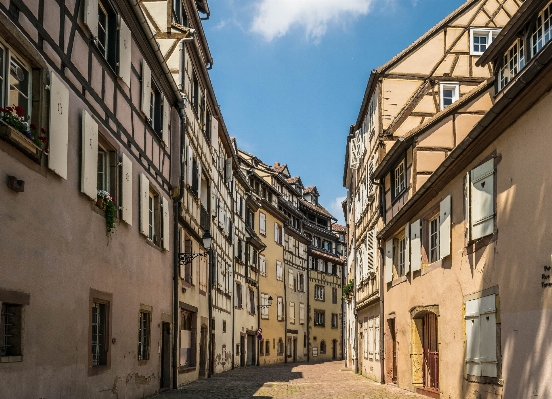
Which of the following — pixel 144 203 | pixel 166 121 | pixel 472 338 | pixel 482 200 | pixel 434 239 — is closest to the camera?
pixel 482 200

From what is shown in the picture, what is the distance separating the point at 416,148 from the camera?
58.1 feet

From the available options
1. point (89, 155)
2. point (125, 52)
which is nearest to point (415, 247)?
point (125, 52)

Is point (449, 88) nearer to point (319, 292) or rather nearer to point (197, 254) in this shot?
point (197, 254)

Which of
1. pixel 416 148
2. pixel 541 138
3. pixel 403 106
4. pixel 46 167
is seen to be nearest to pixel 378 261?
pixel 403 106

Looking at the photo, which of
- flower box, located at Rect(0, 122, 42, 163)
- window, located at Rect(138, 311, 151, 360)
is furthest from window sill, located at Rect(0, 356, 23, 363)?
window, located at Rect(138, 311, 151, 360)

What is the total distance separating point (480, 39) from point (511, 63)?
8.53 meters

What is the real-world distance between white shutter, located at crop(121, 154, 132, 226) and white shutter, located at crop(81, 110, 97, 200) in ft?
6.15

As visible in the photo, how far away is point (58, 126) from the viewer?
31.6 ft

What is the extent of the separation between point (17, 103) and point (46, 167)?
0.95 meters

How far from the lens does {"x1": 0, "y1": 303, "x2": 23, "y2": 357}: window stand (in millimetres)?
8284

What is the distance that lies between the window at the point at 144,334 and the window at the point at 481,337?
665 centimetres

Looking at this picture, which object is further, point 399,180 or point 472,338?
point 399,180

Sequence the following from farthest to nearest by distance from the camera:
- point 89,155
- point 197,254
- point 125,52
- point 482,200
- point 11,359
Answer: point 197,254 → point 125,52 → point 482,200 → point 89,155 → point 11,359

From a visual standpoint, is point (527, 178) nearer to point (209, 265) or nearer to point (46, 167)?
point (46, 167)
